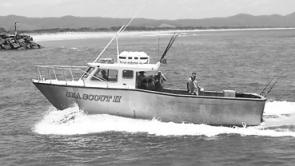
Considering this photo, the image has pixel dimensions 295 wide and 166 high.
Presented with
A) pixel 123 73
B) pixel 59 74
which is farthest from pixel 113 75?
pixel 59 74

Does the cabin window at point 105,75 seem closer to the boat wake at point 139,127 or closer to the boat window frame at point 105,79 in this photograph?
the boat window frame at point 105,79

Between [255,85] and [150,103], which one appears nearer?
[150,103]

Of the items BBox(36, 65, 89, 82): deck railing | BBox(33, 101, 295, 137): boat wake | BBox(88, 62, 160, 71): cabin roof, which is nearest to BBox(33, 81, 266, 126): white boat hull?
BBox(33, 101, 295, 137): boat wake

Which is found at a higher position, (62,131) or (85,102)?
(85,102)

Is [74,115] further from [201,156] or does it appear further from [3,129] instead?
[201,156]

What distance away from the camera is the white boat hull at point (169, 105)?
A: 1619cm

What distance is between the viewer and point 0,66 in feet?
135

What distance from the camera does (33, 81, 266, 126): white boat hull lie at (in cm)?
1619

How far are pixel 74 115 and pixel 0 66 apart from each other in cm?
2610

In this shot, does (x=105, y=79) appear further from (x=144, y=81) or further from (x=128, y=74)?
(x=144, y=81)

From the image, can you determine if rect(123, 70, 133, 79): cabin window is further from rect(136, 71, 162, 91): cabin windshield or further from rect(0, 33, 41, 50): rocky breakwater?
rect(0, 33, 41, 50): rocky breakwater

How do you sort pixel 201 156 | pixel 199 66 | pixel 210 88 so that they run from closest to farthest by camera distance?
pixel 201 156 < pixel 210 88 < pixel 199 66

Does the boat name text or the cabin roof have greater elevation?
the cabin roof

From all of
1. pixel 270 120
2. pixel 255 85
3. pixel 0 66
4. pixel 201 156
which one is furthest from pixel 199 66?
pixel 201 156
